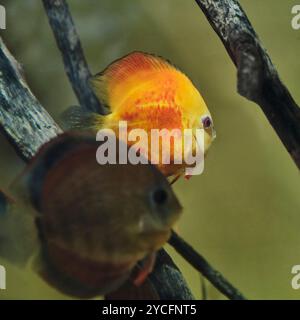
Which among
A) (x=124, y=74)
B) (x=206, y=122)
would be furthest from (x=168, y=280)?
(x=124, y=74)

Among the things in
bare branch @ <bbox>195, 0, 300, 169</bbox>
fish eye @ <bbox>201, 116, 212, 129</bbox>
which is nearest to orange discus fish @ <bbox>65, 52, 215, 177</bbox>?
fish eye @ <bbox>201, 116, 212, 129</bbox>

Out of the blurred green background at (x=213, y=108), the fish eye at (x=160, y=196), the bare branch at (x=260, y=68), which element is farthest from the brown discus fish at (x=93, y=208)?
the bare branch at (x=260, y=68)

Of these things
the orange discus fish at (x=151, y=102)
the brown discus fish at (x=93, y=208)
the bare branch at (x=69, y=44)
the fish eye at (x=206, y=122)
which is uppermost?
the bare branch at (x=69, y=44)

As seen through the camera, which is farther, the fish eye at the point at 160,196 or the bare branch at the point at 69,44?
the bare branch at the point at 69,44

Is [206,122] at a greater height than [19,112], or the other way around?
[19,112]

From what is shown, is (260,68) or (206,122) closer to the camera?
(260,68)

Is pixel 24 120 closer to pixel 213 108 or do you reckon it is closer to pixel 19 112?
pixel 19 112

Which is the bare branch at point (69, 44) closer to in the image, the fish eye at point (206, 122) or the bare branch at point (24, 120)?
the bare branch at point (24, 120)
